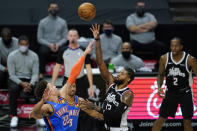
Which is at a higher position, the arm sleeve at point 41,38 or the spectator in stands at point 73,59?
the arm sleeve at point 41,38

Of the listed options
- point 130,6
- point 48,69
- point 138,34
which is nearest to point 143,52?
point 138,34

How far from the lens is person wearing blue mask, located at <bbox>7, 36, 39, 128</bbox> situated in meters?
10.5

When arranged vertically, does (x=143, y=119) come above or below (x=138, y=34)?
below

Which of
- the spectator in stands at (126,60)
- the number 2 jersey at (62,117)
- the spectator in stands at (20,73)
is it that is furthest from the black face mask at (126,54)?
the number 2 jersey at (62,117)

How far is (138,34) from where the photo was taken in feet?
41.6

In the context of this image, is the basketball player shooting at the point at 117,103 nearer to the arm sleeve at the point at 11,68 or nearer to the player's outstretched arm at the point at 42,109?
the player's outstretched arm at the point at 42,109

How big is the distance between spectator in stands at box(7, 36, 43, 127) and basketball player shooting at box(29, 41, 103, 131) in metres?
4.04

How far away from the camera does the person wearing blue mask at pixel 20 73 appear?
34.5 ft

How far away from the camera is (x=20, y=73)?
10773 mm

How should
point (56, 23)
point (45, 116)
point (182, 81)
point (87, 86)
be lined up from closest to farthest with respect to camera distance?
point (45, 116), point (182, 81), point (87, 86), point (56, 23)

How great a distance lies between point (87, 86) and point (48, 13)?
368 centimetres

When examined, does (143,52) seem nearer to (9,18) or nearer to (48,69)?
(48,69)

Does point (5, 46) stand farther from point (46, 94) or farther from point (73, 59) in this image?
point (46, 94)

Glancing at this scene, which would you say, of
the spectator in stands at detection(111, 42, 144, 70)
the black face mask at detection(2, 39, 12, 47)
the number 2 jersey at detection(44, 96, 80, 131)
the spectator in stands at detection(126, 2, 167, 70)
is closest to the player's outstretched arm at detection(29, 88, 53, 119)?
the number 2 jersey at detection(44, 96, 80, 131)
